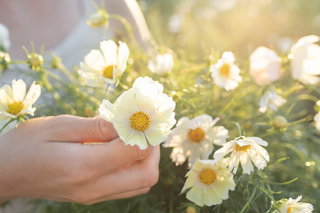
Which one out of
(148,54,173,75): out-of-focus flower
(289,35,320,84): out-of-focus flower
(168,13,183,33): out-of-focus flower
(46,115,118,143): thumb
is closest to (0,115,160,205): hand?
(46,115,118,143): thumb

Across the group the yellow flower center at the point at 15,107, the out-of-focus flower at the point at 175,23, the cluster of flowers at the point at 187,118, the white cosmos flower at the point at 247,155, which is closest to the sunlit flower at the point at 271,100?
the cluster of flowers at the point at 187,118

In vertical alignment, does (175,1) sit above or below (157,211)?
above

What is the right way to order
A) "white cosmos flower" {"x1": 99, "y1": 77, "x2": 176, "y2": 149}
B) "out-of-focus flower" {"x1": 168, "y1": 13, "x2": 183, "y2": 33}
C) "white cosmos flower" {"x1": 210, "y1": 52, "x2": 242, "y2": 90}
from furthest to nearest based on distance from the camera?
"out-of-focus flower" {"x1": 168, "y1": 13, "x2": 183, "y2": 33} < "white cosmos flower" {"x1": 210, "y1": 52, "x2": 242, "y2": 90} < "white cosmos flower" {"x1": 99, "y1": 77, "x2": 176, "y2": 149}

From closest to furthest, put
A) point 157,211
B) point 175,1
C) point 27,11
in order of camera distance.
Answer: point 157,211 < point 27,11 < point 175,1

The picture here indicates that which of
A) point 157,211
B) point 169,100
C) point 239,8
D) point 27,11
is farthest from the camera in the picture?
point 239,8

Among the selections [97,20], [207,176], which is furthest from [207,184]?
[97,20]

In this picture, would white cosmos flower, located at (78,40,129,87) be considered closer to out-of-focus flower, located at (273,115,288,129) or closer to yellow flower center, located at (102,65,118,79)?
yellow flower center, located at (102,65,118,79)

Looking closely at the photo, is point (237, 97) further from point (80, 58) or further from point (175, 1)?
point (175, 1)

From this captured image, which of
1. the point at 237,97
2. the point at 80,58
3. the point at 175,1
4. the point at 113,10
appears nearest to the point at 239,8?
the point at 175,1
